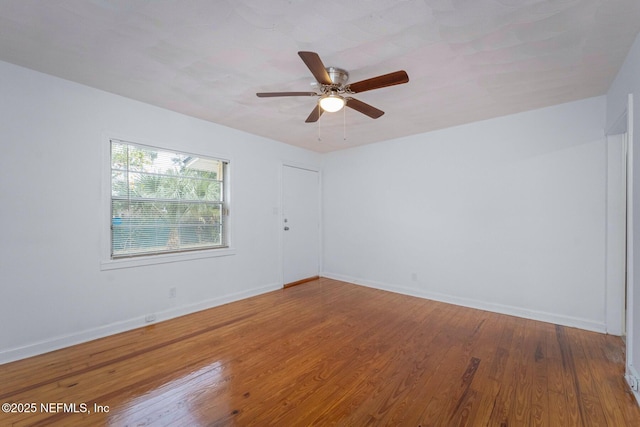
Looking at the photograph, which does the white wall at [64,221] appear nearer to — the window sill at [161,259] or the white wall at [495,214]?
the window sill at [161,259]

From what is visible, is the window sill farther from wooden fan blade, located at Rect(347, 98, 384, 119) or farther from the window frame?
wooden fan blade, located at Rect(347, 98, 384, 119)

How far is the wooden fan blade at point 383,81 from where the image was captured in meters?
1.91

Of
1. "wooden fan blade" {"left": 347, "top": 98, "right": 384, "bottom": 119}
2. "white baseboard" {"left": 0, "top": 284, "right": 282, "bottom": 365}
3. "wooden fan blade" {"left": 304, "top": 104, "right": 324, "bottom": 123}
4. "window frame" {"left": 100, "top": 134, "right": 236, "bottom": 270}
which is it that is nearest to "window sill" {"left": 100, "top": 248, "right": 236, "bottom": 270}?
"window frame" {"left": 100, "top": 134, "right": 236, "bottom": 270}

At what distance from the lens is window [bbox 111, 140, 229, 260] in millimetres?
2951

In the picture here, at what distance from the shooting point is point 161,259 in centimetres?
318

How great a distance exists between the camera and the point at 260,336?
2785mm

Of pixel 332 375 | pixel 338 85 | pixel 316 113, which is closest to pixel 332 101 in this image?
pixel 338 85

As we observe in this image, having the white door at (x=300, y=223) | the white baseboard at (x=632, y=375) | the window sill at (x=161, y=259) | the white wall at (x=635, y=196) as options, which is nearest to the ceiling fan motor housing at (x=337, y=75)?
the white wall at (x=635, y=196)

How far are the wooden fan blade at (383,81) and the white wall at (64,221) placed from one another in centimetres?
235

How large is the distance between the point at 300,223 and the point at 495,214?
3012mm

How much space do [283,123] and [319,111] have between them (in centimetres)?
116

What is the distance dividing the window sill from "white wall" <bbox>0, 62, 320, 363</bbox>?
56mm

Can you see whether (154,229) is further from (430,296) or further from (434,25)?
(430,296)

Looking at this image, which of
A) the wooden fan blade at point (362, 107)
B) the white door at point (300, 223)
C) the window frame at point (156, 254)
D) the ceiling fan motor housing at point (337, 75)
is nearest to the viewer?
the ceiling fan motor housing at point (337, 75)
